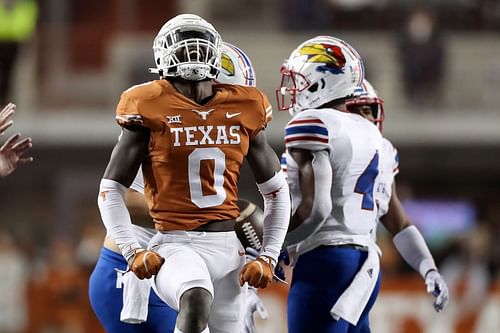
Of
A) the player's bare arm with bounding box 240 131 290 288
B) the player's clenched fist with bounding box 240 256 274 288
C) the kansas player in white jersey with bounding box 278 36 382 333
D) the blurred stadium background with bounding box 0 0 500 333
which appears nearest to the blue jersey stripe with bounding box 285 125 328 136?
the kansas player in white jersey with bounding box 278 36 382 333

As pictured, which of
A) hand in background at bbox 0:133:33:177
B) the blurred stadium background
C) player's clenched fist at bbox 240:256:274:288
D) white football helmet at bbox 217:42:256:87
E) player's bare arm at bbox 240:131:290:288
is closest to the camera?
player's clenched fist at bbox 240:256:274:288

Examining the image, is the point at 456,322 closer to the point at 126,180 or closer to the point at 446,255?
the point at 446,255

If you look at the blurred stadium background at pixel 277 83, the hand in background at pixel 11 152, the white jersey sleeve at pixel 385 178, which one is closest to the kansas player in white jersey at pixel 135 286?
the hand in background at pixel 11 152

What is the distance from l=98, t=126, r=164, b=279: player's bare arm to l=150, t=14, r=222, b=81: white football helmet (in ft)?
0.88

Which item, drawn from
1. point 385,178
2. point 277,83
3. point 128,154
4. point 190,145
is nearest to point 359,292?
point 385,178

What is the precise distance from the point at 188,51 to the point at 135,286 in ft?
3.15

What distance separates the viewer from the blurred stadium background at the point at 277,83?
1396cm

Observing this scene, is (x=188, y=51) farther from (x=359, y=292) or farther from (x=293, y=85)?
(x=359, y=292)

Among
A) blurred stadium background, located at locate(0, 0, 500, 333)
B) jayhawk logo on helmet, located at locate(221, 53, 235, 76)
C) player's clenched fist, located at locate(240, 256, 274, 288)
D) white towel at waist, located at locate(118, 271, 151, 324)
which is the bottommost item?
blurred stadium background, located at locate(0, 0, 500, 333)

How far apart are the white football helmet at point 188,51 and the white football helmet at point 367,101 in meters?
1.10

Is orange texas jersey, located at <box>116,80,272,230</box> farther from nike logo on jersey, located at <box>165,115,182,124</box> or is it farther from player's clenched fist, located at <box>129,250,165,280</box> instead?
player's clenched fist, located at <box>129,250,165,280</box>

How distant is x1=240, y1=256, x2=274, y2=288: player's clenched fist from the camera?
478 cm

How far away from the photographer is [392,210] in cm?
604

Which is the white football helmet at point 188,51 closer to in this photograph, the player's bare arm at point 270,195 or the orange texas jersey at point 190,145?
the orange texas jersey at point 190,145
